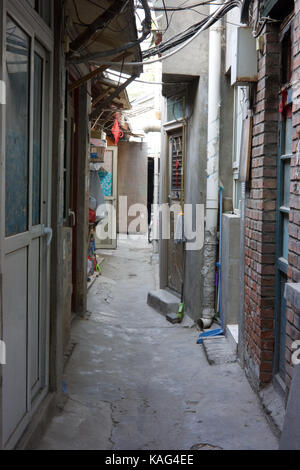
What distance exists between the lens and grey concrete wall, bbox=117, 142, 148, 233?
18062mm

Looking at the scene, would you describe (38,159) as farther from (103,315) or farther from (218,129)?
(103,315)

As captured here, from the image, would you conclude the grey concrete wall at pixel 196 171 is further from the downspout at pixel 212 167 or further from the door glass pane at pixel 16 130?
the door glass pane at pixel 16 130

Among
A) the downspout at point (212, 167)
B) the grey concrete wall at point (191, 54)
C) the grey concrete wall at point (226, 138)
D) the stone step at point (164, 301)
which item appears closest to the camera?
the downspout at point (212, 167)

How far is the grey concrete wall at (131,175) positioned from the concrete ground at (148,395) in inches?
420

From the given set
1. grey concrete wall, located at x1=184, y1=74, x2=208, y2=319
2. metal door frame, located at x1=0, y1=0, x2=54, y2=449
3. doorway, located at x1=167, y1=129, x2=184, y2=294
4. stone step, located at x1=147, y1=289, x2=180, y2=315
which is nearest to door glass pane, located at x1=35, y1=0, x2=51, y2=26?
metal door frame, located at x1=0, y1=0, x2=54, y2=449

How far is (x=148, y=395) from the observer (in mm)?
4699

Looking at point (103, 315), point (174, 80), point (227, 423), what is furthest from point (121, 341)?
point (174, 80)

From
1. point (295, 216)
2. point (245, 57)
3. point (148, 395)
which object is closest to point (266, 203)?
point (295, 216)

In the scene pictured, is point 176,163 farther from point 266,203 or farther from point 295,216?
point 295,216

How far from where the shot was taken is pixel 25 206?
3.35 m

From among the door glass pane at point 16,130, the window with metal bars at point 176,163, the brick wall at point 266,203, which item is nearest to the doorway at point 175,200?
the window with metal bars at point 176,163

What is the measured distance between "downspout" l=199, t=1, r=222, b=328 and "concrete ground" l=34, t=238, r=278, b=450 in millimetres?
577

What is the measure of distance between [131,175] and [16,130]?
1515cm

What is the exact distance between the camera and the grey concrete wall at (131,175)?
711 inches
